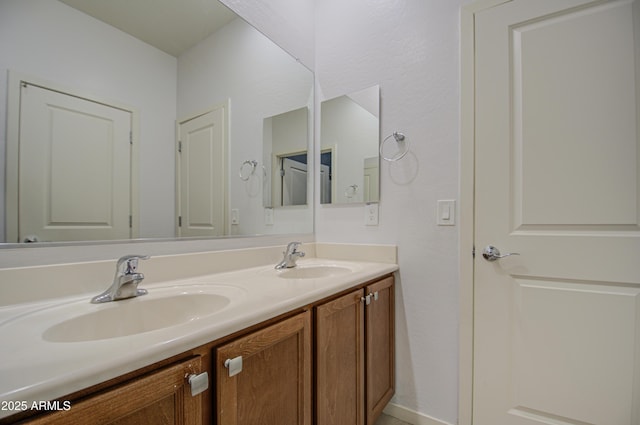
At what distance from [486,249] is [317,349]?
34.8 inches

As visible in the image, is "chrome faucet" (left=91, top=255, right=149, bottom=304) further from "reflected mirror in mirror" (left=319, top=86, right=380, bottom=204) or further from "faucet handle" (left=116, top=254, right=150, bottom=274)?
"reflected mirror in mirror" (left=319, top=86, right=380, bottom=204)

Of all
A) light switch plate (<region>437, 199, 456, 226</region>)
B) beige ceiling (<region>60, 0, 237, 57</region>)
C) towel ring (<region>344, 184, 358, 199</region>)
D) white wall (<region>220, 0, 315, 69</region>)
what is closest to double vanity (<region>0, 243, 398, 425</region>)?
light switch plate (<region>437, 199, 456, 226</region>)

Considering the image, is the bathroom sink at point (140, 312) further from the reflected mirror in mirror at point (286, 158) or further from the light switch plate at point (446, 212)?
the light switch plate at point (446, 212)

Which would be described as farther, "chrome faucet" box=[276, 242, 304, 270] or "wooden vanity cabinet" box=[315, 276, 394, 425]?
"chrome faucet" box=[276, 242, 304, 270]

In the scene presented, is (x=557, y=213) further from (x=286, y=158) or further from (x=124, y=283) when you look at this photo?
(x=124, y=283)

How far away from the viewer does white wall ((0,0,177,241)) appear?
0.81 meters

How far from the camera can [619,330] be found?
43.3 inches

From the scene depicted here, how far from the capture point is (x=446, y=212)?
1.41 meters

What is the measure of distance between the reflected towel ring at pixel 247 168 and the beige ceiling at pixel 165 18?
0.55 metres

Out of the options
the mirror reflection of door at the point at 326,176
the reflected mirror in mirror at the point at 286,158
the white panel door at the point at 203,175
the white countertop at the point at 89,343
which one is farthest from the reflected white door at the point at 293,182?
the white countertop at the point at 89,343

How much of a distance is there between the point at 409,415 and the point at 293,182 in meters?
1.42

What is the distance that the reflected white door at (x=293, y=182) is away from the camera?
1.81 meters

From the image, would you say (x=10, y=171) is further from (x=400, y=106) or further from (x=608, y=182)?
(x=608, y=182)

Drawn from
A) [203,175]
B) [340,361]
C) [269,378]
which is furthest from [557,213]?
[203,175]
